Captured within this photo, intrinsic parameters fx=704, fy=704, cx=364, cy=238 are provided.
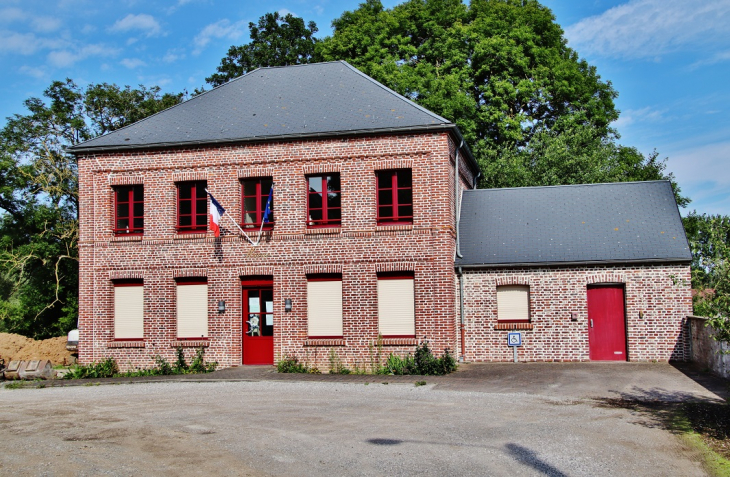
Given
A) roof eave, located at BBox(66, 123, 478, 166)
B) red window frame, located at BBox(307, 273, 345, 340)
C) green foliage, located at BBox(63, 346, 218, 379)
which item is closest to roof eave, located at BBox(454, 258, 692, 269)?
red window frame, located at BBox(307, 273, 345, 340)

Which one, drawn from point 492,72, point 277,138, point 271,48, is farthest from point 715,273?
point 271,48

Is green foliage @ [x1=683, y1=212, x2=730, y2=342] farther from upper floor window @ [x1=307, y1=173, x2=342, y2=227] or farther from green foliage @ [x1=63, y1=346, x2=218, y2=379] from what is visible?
green foliage @ [x1=63, y1=346, x2=218, y2=379]

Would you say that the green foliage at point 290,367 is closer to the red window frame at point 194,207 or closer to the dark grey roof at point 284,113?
the red window frame at point 194,207

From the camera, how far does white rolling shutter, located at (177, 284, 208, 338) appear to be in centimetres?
1988

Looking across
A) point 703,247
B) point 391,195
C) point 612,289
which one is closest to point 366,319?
point 391,195

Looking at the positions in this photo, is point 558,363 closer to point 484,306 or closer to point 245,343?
point 484,306

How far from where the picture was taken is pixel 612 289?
1945 cm

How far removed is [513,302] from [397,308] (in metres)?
3.48

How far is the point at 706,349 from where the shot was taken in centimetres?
1697

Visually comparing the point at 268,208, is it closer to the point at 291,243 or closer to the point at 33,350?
the point at 291,243

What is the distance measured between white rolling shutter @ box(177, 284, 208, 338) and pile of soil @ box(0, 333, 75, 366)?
606 centimetres

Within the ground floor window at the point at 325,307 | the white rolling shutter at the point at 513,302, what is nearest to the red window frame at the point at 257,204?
the ground floor window at the point at 325,307

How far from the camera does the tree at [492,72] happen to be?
31.3 m

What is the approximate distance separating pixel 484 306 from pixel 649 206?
597cm
